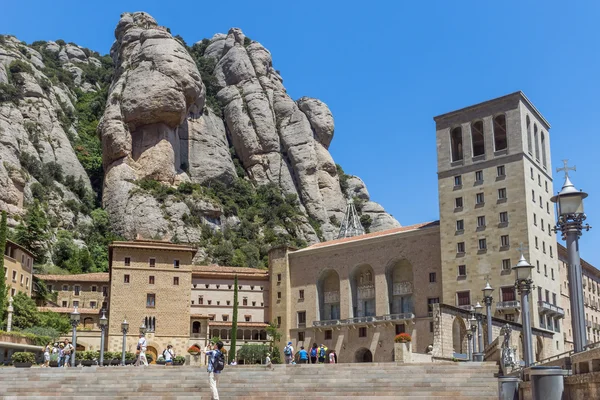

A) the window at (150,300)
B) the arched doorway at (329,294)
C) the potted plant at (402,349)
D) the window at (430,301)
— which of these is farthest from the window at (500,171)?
the window at (150,300)

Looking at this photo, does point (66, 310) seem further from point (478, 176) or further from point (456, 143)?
point (478, 176)

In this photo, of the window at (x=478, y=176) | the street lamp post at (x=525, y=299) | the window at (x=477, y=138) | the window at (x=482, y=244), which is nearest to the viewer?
the street lamp post at (x=525, y=299)

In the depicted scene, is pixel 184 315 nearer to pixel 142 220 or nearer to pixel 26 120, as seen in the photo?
pixel 142 220

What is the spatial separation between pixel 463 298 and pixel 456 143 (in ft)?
47.1

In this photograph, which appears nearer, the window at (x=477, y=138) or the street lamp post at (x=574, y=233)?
the street lamp post at (x=574, y=233)

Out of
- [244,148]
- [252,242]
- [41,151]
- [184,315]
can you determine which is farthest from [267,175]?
[184,315]

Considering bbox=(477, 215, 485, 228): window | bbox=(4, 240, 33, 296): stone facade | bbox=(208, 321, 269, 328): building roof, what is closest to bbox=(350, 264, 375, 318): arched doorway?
bbox=(208, 321, 269, 328): building roof

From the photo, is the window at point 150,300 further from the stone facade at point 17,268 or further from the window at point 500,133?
the window at point 500,133

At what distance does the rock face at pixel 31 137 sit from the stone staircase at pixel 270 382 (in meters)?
56.7

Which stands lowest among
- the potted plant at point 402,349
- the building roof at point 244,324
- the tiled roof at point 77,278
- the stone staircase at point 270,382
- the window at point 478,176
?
the stone staircase at point 270,382

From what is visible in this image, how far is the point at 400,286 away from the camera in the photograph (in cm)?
6253

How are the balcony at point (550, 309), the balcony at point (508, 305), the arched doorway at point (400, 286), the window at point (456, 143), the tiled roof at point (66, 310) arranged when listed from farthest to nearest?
the tiled roof at point (66, 310), the arched doorway at point (400, 286), the window at point (456, 143), the balcony at point (550, 309), the balcony at point (508, 305)

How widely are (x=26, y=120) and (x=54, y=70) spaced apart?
88.3 feet

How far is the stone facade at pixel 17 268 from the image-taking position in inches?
2415
